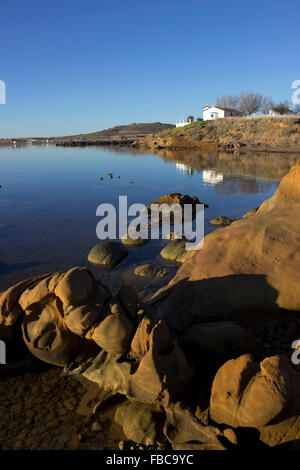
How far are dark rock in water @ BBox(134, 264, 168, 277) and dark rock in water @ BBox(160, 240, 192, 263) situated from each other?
1.30m

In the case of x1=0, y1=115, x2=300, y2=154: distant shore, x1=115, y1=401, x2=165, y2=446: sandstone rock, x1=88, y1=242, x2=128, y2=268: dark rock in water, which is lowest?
x1=115, y1=401, x2=165, y2=446: sandstone rock

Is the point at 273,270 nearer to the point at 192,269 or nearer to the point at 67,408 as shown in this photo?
the point at 192,269

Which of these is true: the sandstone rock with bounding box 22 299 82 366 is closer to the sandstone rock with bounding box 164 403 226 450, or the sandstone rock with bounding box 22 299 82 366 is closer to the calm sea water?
the sandstone rock with bounding box 164 403 226 450

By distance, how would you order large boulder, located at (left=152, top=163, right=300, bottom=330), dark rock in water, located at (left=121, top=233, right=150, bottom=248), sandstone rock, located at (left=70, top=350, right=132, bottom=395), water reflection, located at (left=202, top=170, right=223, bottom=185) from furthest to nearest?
water reflection, located at (left=202, top=170, right=223, bottom=185), dark rock in water, located at (left=121, top=233, right=150, bottom=248), large boulder, located at (left=152, top=163, right=300, bottom=330), sandstone rock, located at (left=70, top=350, right=132, bottom=395)

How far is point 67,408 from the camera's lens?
5.57 meters

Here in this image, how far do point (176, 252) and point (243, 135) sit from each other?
69883 mm

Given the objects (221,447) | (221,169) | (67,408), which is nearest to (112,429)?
(67,408)

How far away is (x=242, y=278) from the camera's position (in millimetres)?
7387

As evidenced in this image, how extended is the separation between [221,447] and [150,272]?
7.76 m

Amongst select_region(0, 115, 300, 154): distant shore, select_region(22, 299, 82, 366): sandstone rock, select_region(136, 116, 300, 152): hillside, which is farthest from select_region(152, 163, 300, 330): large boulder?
select_region(136, 116, 300, 152): hillside

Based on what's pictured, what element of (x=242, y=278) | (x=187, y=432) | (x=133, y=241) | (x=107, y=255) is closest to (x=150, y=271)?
(x=107, y=255)

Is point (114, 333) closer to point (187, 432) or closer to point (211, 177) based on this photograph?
point (187, 432)

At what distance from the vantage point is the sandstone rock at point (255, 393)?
418 centimetres

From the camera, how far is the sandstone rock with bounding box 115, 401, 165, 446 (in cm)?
479
